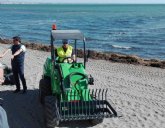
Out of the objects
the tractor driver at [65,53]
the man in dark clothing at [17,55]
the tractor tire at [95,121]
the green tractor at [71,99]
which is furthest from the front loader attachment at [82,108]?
the man in dark clothing at [17,55]

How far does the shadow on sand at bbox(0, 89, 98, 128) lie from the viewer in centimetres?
927

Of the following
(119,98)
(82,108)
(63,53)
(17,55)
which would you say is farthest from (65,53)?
(119,98)

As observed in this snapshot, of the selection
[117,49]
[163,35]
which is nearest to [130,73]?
[117,49]

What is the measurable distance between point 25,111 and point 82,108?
2061mm

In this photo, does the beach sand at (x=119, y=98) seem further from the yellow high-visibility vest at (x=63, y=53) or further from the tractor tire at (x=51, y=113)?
the yellow high-visibility vest at (x=63, y=53)

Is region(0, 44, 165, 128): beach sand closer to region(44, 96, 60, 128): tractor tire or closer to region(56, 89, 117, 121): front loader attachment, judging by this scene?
region(56, 89, 117, 121): front loader attachment

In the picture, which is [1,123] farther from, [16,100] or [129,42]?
[129,42]

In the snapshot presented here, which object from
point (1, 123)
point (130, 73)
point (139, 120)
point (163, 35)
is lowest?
point (163, 35)

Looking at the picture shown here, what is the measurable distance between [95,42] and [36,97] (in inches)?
933

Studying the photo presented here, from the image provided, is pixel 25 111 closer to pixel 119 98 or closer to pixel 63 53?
pixel 63 53

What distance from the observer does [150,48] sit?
3172 cm

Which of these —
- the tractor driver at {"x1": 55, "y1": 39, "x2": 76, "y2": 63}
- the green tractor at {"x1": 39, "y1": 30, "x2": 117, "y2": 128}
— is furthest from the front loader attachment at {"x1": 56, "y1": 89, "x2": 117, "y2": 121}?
the tractor driver at {"x1": 55, "y1": 39, "x2": 76, "y2": 63}

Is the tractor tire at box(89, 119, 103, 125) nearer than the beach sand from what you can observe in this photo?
Yes

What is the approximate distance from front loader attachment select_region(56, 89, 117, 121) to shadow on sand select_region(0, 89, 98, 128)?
0.50 meters
